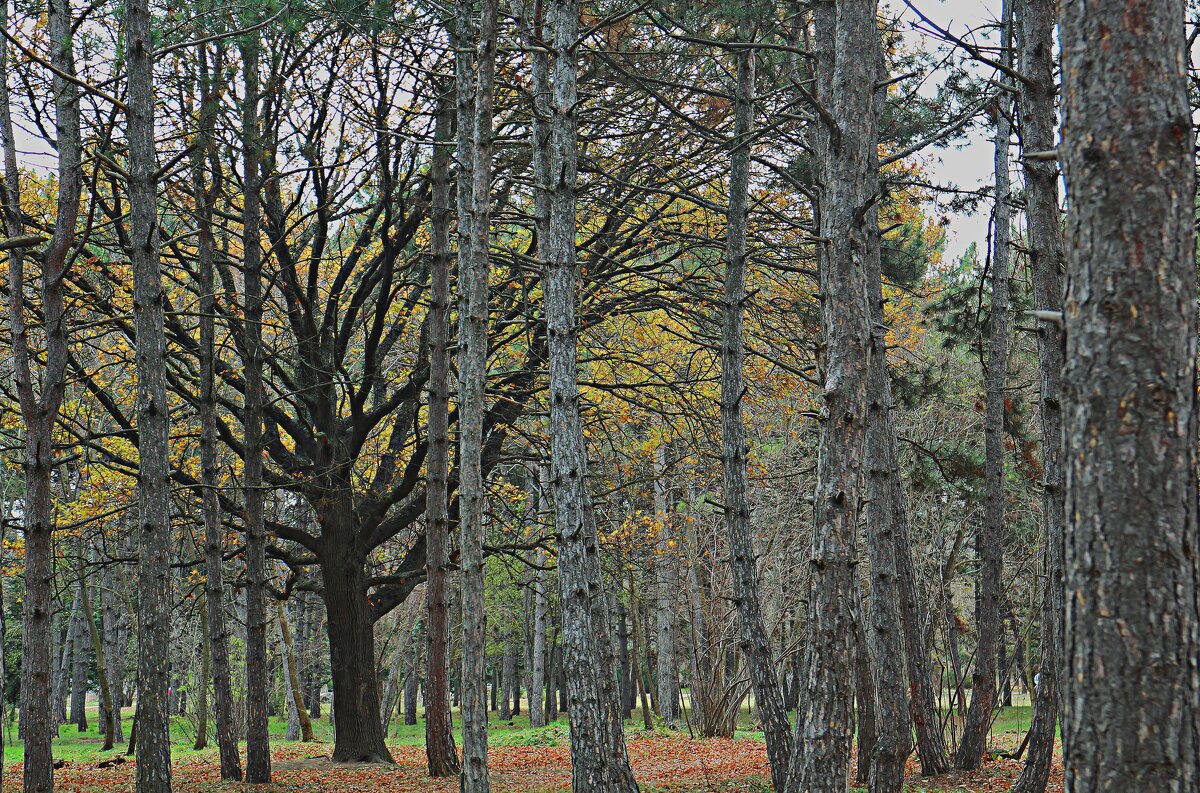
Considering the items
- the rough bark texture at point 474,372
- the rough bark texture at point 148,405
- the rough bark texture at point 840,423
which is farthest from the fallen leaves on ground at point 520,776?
the rough bark texture at point 840,423

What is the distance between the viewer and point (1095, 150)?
10.4 feet

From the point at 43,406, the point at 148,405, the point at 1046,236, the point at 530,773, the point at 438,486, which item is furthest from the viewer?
the point at 530,773

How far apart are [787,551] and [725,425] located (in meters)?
9.96

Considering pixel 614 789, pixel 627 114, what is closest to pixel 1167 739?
pixel 614 789

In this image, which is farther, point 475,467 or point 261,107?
point 261,107

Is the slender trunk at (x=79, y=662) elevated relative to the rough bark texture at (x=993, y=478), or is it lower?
lower

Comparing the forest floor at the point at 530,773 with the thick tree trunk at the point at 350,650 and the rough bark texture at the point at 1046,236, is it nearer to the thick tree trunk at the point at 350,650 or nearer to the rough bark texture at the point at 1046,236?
the thick tree trunk at the point at 350,650

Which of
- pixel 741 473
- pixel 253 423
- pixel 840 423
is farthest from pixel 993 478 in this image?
pixel 253 423

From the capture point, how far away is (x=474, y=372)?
8.16 meters

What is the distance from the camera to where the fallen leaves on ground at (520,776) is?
1045cm

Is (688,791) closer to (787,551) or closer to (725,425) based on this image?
(725,425)

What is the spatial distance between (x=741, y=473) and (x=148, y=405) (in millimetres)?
5291

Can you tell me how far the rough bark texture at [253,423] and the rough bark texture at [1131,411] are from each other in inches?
397

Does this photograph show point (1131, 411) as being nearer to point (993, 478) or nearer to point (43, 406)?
point (993, 478)
